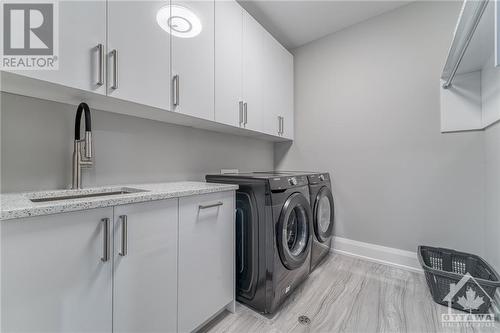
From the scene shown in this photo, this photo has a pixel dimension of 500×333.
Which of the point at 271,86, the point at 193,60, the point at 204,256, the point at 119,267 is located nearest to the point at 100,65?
the point at 193,60

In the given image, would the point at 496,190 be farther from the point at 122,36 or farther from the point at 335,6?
the point at 122,36

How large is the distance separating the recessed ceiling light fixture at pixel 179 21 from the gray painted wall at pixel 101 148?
0.65 metres

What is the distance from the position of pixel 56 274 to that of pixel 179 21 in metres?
1.45

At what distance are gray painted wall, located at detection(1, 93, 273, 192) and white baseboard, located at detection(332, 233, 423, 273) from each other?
5.49ft

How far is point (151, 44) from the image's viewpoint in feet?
3.99

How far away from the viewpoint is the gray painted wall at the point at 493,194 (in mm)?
1482

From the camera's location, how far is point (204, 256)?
49.3 inches

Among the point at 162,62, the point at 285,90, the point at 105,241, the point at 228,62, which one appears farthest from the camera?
the point at 285,90

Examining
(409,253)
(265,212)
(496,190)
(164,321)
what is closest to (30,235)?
(164,321)

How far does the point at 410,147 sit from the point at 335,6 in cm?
157

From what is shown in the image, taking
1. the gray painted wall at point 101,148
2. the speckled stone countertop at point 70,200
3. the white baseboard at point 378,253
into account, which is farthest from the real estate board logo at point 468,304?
the gray painted wall at point 101,148

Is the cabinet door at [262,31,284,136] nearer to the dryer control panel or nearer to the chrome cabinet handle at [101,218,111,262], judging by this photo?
the dryer control panel

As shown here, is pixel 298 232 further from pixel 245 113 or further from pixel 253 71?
pixel 253 71

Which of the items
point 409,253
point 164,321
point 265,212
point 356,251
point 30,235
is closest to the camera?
point 30,235
